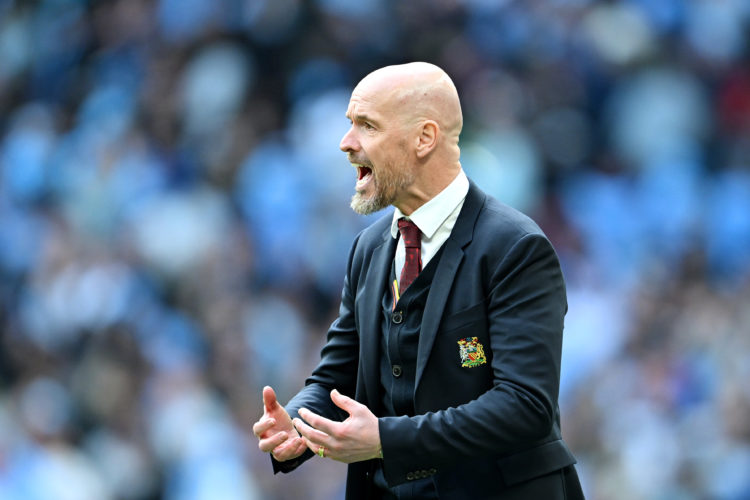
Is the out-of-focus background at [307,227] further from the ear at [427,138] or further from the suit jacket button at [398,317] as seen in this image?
the ear at [427,138]

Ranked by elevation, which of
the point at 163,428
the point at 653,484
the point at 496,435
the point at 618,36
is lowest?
the point at 653,484

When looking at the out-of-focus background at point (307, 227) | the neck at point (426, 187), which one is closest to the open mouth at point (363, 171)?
the neck at point (426, 187)

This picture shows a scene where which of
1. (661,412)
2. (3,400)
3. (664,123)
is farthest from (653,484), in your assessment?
(3,400)

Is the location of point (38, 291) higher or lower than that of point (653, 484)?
higher

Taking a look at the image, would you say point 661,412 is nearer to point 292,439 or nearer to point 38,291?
point 292,439

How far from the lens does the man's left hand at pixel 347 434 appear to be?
275 cm

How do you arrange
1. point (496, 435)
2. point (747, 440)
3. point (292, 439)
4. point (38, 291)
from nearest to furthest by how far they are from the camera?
point (496, 435), point (292, 439), point (747, 440), point (38, 291)

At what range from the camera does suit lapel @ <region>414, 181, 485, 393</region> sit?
294cm

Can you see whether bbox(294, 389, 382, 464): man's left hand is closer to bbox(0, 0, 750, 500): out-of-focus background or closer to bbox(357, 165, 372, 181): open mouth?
bbox(357, 165, 372, 181): open mouth

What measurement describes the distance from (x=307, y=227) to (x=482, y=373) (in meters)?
5.28

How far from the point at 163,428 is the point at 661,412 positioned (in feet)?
9.91

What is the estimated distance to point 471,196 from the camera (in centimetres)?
311

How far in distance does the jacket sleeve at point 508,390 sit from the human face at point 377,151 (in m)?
0.34

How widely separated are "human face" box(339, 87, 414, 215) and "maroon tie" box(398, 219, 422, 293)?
0.08 metres
